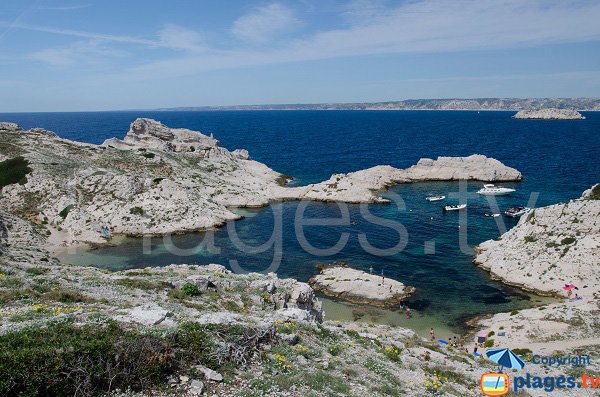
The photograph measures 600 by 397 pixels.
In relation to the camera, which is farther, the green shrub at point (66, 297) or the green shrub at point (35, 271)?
the green shrub at point (35, 271)

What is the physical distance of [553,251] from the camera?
50312 millimetres

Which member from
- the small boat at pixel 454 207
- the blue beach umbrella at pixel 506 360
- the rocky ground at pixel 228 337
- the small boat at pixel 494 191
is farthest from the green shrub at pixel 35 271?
the small boat at pixel 494 191

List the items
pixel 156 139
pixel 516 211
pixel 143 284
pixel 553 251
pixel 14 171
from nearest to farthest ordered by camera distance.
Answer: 1. pixel 143 284
2. pixel 553 251
3. pixel 14 171
4. pixel 516 211
5. pixel 156 139

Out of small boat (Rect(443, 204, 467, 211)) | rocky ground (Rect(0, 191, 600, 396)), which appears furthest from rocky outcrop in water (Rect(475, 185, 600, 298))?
small boat (Rect(443, 204, 467, 211))

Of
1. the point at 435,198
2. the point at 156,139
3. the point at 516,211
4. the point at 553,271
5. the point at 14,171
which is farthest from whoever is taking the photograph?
the point at 156,139

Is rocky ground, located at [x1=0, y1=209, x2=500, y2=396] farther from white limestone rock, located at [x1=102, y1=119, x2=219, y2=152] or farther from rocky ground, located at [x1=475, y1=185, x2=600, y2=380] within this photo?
white limestone rock, located at [x1=102, y1=119, x2=219, y2=152]

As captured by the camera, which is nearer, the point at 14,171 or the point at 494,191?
the point at 14,171

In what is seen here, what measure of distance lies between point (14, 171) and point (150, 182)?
24.5m

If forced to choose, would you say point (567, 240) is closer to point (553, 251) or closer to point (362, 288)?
point (553, 251)

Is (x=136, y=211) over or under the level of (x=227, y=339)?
under

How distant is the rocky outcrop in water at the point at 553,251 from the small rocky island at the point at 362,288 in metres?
14.2

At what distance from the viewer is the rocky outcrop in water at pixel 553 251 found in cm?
4669

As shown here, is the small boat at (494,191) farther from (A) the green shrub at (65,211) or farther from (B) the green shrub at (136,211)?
(A) the green shrub at (65,211)

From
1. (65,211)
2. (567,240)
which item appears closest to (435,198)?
(567,240)
